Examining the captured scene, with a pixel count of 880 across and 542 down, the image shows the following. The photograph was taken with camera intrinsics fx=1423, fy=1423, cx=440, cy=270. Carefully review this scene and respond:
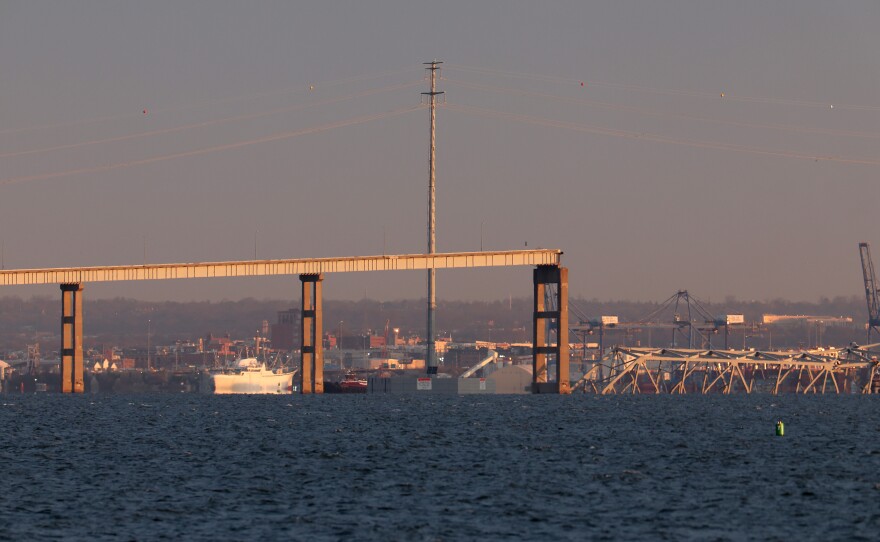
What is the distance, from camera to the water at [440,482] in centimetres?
4916

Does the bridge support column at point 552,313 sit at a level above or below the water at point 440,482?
above

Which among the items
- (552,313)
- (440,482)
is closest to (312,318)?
(552,313)

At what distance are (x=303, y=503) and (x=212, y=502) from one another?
3611 mm

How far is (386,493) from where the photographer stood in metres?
58.9

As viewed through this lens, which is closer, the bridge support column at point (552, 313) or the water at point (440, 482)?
the water at point (440, 482)

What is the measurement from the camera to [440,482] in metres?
62.7

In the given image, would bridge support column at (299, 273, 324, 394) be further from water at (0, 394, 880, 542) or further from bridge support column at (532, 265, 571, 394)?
water at (0, 394, 880, 542)

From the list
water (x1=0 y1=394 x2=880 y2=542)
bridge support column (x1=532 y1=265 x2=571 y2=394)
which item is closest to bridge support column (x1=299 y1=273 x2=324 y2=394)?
bridge support column (x1=532 y1=265 x2=571 y2=394)

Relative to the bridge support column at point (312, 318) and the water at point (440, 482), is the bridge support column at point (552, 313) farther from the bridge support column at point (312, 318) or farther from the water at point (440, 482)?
the water at point (440, 482)

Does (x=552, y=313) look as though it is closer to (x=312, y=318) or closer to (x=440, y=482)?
(x=312, y=318)

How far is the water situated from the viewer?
49156mm

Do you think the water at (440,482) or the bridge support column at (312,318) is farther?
the bridge support column at (312,318)

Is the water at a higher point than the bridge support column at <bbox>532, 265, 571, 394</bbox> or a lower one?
lower

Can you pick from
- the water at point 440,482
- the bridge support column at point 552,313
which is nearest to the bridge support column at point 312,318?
the bridge support column at point 552,313
